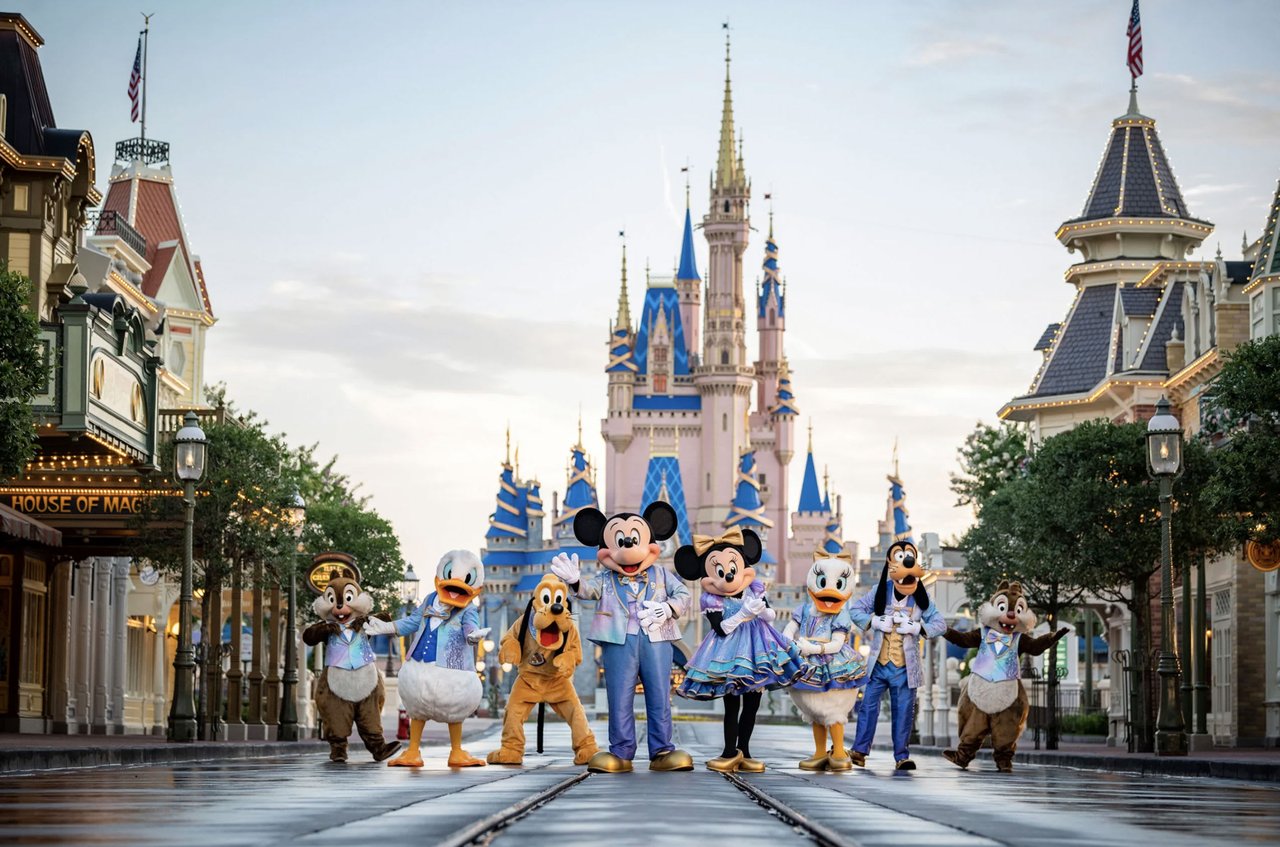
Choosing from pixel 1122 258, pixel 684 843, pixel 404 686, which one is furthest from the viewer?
pixel 1122 258

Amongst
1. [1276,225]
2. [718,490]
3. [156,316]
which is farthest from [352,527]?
[718,490]

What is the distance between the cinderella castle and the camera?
588 ft

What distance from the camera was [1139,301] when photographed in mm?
60969

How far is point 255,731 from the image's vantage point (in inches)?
1780

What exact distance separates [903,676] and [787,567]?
162 m

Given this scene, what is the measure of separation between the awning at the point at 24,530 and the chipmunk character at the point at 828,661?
11.4 meters

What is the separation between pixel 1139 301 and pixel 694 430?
405 ft

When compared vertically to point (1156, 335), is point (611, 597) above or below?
below

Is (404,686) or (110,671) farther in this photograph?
(110,671)

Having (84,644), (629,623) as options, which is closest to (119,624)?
(84,644)

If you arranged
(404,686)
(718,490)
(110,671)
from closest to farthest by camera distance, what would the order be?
1. (404,686)
2. (110,671)
3. (718,490)

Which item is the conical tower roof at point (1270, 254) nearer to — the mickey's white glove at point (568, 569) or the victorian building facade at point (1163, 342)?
the victorian building facade at point (1163, 342)

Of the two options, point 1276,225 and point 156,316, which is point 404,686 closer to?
point 1276,225

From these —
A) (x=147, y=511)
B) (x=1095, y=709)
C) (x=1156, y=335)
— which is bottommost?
(x=1095, y=709)
